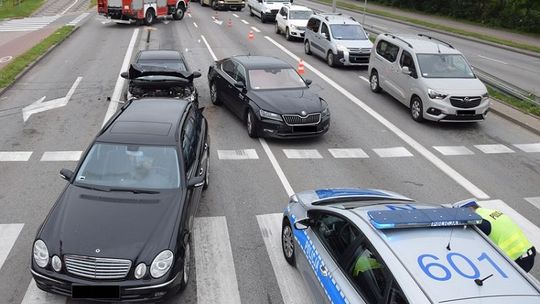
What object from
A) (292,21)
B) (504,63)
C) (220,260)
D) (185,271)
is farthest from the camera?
(292,21)

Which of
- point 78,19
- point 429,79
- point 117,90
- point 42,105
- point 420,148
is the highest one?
point 429,79

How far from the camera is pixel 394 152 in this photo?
39.8ft

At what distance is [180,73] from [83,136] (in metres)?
2.77

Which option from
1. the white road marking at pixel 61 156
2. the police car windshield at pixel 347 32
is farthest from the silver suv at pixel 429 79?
the white road marking at pixel 61 156

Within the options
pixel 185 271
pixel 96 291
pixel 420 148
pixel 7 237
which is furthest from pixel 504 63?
pixel 96 291

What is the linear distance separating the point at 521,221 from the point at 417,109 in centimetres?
608

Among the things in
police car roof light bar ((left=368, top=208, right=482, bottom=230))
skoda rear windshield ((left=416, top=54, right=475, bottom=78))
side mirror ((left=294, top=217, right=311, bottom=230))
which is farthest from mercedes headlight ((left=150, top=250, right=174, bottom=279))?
skoda rear windshield ((left=416, top=54, right=475, bottom=78))

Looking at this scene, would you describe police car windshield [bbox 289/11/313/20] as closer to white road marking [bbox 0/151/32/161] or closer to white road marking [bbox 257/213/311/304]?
white road marking [bbox 0/151/32/161]

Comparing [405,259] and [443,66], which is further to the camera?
[443,66]

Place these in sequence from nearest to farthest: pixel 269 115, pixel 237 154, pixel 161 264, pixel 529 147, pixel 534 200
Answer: pixel 161 264, pixel 534 200, pixel 237 154, pixel 269 115, pixel 529 147

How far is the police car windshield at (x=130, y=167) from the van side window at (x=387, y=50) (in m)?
10.5

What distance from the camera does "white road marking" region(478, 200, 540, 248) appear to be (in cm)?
829

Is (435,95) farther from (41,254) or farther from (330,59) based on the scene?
(41,254)

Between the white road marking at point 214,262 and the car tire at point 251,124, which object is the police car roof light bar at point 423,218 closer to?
the white road marking at point 214,262
